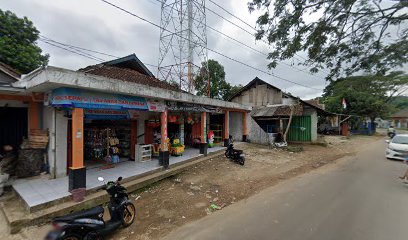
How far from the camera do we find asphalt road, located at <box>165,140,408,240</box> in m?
3.85

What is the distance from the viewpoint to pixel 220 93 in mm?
28547

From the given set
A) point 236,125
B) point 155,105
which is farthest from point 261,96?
point 155,105

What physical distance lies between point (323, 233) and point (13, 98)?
9456 millimetres

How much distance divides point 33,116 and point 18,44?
10.7m

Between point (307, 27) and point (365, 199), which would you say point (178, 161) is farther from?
point (307, 27)

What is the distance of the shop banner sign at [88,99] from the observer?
544 centimetres

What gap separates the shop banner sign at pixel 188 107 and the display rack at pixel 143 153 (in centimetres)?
203

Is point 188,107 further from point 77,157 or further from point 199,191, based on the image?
point 77,157

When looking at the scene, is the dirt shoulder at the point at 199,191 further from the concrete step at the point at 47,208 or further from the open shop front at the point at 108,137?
the open shop front at the point at 108,137

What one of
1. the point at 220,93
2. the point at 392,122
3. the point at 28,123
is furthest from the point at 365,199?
the point at 392,122

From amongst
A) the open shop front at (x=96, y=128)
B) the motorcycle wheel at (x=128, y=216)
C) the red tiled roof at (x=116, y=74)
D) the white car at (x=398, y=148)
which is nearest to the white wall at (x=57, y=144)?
the open shop front at (x=96, y=128)

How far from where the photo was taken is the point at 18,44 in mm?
13914

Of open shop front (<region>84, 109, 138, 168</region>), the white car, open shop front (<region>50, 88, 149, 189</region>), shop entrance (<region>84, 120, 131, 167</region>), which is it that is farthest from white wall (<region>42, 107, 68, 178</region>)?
the white car

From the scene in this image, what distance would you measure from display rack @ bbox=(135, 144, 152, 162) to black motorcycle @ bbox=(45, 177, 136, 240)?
4.29 m
